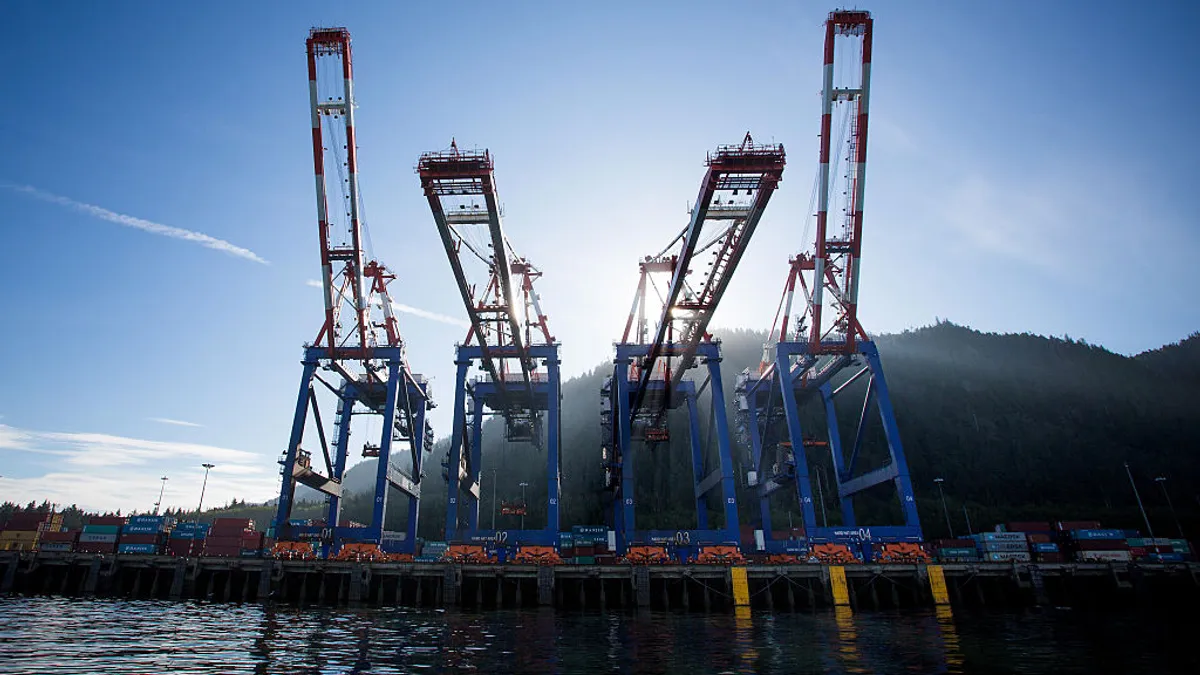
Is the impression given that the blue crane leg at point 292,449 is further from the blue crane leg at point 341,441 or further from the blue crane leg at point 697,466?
the blue crane leg at point 697,466

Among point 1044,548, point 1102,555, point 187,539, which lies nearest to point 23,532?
point 187,539

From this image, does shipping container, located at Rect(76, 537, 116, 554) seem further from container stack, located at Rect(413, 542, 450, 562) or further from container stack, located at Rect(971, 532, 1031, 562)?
container stack, located at Rect(971, 532, 1031, 562)

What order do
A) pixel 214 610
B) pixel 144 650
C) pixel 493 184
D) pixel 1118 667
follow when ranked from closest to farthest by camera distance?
pixel 1118 667, pixel 144 650, pixel 214 610, pixel 493 184

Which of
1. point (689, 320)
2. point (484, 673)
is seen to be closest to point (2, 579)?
point (484, 673)

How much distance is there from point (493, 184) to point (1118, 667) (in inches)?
Result: 1043

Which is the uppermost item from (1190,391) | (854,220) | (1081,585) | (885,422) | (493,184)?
(1190,391)

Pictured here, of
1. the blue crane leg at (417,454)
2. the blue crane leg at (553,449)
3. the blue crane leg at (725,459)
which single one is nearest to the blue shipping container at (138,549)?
the blue crane leg at (417,454)

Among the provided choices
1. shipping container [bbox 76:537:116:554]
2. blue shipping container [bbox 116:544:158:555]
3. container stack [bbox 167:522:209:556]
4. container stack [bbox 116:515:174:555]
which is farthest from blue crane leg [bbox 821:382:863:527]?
shipping container [bbox 76:537:116:554]

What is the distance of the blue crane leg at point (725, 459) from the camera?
36.9 metres

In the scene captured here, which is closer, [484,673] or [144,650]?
[484,673]

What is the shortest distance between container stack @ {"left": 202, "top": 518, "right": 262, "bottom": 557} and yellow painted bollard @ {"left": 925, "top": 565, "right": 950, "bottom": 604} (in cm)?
4779

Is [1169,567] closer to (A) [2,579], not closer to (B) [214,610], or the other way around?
(B) [214,610]

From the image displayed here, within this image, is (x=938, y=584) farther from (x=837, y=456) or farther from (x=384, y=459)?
(x=384, y=459)

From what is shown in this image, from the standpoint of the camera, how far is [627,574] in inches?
1172
